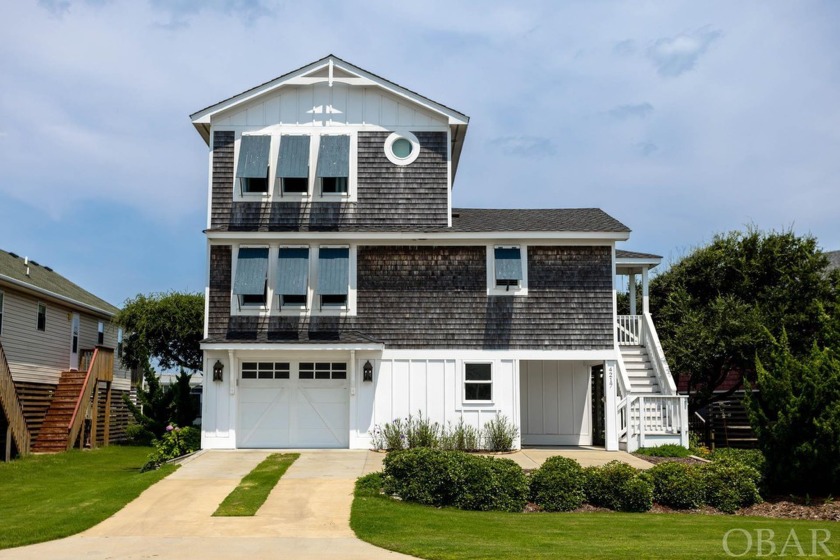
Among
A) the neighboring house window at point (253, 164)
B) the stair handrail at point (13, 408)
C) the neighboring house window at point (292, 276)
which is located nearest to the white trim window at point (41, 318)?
the stair handrail at point (13, 408)

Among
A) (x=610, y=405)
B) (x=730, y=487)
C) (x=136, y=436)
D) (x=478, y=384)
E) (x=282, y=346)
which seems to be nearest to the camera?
(x=730, y=487)

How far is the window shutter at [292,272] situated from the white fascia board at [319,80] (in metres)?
4.02

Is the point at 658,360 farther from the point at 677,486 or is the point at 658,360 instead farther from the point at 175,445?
the point at 175,445

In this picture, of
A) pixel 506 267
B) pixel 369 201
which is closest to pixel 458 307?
pixel 506 267

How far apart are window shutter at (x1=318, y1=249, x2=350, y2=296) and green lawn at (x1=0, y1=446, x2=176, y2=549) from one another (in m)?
5.87

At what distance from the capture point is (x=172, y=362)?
38.7 meters

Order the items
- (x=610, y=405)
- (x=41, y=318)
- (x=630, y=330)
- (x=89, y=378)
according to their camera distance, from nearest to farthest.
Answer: (x=610, y=405), (x=630, y=330), (x=41, y=318), (x=89, y=378)

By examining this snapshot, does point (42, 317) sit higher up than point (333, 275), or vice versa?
point (333, 275)

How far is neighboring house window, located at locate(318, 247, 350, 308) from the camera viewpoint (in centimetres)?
2175

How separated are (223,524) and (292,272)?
9.92 meters

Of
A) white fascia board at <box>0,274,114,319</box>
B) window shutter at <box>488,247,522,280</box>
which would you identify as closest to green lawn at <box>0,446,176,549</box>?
white fascia board at <box>0,274,114,319</box>

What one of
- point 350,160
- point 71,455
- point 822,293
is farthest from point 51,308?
point 822,293

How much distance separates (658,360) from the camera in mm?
23531

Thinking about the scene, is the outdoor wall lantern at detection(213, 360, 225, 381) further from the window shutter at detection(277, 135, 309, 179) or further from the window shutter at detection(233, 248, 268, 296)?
the window shutter at detection(277, 135, 309, 179)
